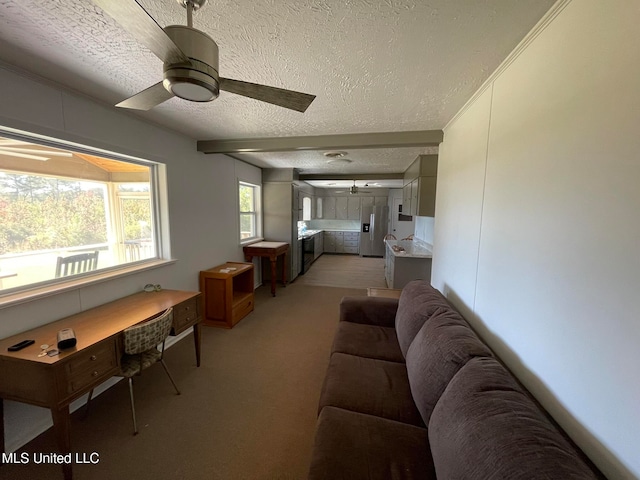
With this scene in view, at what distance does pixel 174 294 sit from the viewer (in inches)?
95.6

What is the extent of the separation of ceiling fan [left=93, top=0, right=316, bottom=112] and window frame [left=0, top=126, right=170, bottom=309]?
3.84ft

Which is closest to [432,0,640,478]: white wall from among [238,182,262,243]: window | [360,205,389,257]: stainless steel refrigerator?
[238,182,262,243]: window

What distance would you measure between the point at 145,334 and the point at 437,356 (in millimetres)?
1892

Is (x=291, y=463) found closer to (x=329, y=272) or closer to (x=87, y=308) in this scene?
(x=87, y=308)

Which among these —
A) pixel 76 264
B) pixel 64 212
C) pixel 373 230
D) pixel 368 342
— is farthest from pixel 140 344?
pixel 373 230

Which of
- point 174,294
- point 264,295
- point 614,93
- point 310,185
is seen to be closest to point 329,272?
point 264,295

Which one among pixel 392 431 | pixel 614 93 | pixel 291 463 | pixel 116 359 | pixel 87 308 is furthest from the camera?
pixel 87 308

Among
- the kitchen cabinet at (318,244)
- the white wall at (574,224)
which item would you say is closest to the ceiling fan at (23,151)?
the white wall at (574,224)

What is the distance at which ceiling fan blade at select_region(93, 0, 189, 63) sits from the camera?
0.70 meters

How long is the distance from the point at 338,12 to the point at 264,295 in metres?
4.14

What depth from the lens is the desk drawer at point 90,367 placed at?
53.3 inches

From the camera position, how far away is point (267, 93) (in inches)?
46.6

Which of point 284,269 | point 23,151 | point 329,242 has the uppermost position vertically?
point 23,151

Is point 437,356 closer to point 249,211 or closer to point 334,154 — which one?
point 334,154
